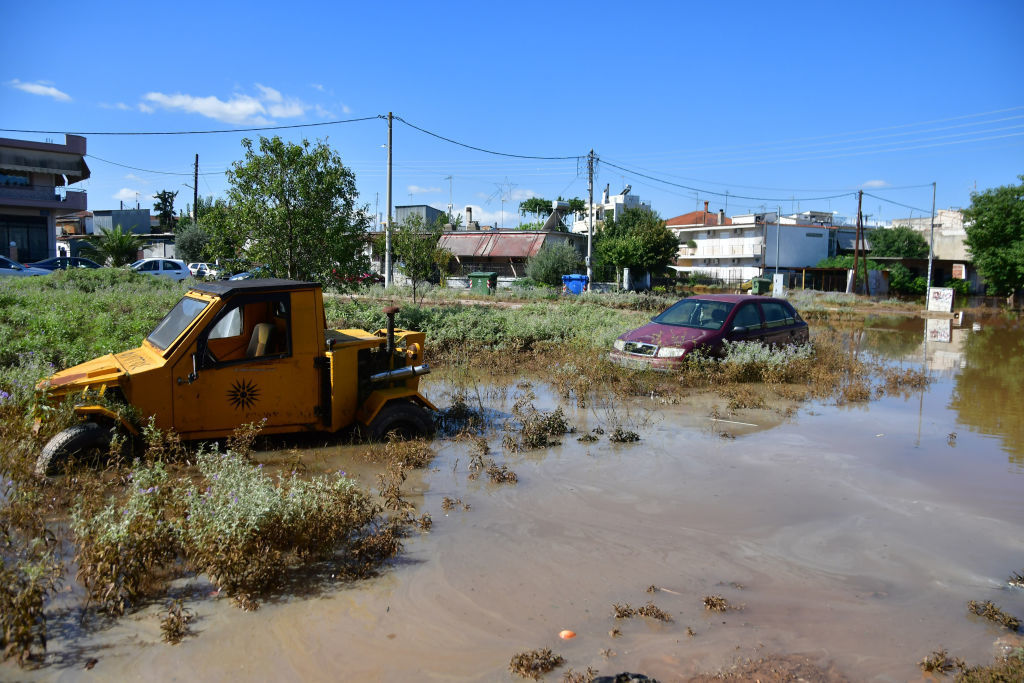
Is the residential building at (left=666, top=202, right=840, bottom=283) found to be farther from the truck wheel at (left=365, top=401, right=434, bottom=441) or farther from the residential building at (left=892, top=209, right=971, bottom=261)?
the truck wheel at (left=365, top=401, right=434, bottom=441)

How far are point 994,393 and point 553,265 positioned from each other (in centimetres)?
2763

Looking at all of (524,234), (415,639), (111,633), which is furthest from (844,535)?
(524,234)

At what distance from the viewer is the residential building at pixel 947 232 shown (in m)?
55.3

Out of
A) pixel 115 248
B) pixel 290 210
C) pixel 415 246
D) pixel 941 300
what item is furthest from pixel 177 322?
pixel 941 300

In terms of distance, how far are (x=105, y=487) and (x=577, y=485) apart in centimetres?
407

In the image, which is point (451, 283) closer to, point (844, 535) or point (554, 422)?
point (554, 422)

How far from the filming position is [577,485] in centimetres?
664

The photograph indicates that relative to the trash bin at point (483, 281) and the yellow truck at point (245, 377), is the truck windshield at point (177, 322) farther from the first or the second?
the trash bin at point (483, 281)

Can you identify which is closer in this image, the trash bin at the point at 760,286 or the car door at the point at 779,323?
the car door at the point at 779,323

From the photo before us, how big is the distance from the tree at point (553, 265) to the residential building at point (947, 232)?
27.1 m

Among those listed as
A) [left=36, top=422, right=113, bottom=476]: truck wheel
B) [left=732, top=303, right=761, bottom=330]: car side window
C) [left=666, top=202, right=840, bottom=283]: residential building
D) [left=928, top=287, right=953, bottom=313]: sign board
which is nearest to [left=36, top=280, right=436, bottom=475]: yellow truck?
[left=36, top=422, right=113, bottom=476]: truck wheel

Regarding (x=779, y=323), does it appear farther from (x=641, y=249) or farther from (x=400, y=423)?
(x=641, y=249)

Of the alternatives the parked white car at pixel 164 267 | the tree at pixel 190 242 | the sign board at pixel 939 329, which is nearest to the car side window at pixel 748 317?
the sign board at pixel 939 329

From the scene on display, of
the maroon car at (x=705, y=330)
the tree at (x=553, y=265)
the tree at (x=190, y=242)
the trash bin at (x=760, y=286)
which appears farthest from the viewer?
the tree at (x=190, y=242)
